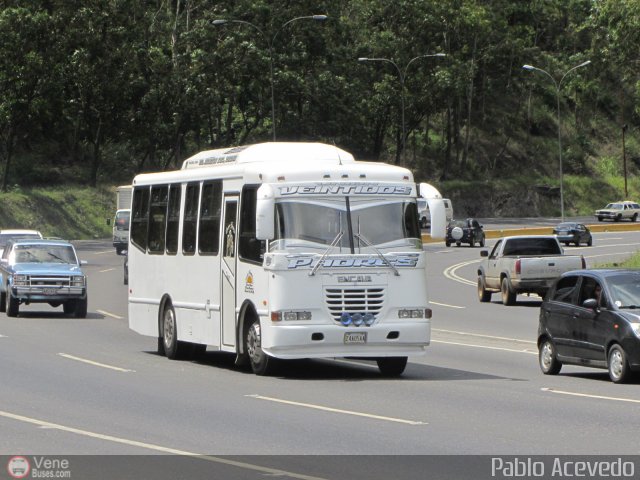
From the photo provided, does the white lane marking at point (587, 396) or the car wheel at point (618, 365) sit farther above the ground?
the car wheel at point (618, 365)

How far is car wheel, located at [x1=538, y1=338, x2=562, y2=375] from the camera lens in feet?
67.1

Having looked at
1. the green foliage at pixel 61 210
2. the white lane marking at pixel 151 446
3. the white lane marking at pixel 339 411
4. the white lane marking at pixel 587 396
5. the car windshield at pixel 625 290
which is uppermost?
the green foliage at pixel 61 210

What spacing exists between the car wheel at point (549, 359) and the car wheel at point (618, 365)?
149cm

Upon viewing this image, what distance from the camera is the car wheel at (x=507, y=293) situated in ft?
129

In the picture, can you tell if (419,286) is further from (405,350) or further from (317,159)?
(317,159)

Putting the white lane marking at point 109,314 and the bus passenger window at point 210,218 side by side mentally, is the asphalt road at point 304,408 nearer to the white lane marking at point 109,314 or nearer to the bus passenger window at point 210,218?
the bus passenger window at point 210,218

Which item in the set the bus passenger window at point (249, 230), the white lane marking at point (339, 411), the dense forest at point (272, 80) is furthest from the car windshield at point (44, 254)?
the dense forest at point (272, 80)

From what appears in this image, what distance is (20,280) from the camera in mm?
32500

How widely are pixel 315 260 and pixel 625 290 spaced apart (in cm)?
419

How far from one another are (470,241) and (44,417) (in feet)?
207

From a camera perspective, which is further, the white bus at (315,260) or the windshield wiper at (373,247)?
the windshield wiper at (373,247)

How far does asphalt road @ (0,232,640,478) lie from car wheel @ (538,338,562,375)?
0.66 feet

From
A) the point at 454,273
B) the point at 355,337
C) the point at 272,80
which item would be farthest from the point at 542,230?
the point at 355,337

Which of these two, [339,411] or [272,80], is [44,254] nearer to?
[339,411]
